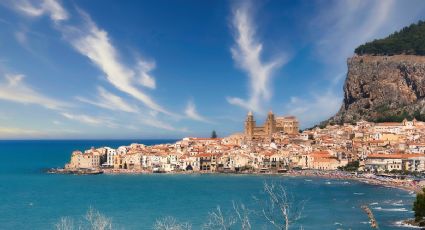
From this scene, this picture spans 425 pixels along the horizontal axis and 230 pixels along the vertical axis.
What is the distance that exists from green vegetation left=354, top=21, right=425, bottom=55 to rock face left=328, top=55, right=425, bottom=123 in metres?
2.11

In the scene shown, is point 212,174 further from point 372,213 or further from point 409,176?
point 372,213

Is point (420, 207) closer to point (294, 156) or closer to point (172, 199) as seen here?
point (172, 199)

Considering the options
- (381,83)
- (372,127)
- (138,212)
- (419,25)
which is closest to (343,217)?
(138,212)

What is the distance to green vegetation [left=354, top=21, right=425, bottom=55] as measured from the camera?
99.3 meters

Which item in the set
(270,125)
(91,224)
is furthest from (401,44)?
(91,224)

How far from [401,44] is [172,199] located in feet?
253

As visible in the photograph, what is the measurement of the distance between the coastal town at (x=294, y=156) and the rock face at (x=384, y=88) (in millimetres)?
10320

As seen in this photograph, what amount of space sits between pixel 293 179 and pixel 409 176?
12.2 metres

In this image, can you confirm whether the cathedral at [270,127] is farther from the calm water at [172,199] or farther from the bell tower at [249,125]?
the calm water at [172,199]

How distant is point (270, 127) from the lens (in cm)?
9544

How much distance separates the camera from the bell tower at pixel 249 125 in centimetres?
9612

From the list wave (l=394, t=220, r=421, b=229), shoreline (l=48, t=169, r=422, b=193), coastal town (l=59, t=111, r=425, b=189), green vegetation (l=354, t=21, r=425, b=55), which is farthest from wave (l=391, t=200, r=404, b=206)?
green vegetation (l=354, t=21, r=425, b=55)

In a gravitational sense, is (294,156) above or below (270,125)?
below

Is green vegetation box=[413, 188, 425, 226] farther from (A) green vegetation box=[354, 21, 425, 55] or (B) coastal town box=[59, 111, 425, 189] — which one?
(A) green vegetation box=[354, 21, 425, 55]
